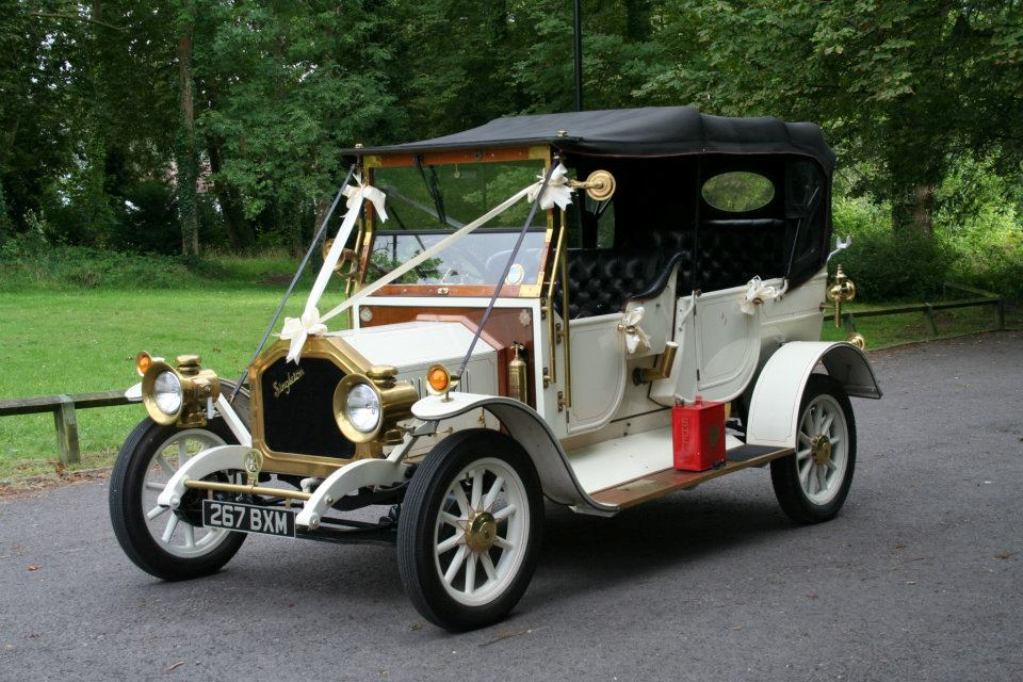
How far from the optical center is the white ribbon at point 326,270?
230 inches

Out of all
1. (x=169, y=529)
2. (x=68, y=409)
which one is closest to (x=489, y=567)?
(x=169, y=529)

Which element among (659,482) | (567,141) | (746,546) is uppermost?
(567,141)

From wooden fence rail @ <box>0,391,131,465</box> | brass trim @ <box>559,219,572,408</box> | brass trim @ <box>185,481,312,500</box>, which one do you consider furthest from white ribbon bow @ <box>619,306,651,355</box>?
wooden fence rail @ <box>0,391,131,465</box>

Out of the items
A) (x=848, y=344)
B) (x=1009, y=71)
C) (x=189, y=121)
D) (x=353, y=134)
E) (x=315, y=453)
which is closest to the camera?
(x=315, y=453)

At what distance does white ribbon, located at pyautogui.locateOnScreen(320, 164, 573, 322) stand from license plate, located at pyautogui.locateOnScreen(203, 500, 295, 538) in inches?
37.7

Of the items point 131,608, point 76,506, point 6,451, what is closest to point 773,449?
point 131,608

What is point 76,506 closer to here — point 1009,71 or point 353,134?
point 1009,71

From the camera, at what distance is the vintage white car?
18.3 ft

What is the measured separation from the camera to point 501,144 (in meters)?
6.39

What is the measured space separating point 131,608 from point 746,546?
325 centimetres

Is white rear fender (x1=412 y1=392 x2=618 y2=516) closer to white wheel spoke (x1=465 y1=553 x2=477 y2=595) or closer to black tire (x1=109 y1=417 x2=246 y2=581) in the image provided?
white wheel spoke (x1=465 y1=553 x2=477 y2=595)

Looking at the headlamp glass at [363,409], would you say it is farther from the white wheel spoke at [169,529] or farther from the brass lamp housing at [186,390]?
the white wheel spoke at [169,529]

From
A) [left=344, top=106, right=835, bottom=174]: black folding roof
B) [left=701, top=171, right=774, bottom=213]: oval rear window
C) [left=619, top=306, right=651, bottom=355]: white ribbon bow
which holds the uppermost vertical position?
[left=344, top=106, right=835, bottom=174]: black folding roof

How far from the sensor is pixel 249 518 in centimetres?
568
